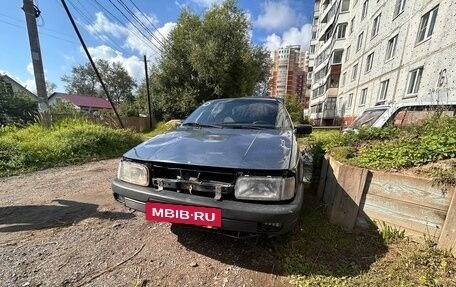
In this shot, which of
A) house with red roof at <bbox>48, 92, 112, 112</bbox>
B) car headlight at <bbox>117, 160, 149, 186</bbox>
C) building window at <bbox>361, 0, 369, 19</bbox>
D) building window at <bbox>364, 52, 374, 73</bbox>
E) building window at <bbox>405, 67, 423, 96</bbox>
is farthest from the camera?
house with red roof at <bbox>48, 92, 112, 112</bbox>

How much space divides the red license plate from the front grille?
12cm

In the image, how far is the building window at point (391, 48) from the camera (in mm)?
12233

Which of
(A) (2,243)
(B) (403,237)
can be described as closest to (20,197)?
(A) (2,243)

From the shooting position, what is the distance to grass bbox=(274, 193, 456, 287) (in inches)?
67.0

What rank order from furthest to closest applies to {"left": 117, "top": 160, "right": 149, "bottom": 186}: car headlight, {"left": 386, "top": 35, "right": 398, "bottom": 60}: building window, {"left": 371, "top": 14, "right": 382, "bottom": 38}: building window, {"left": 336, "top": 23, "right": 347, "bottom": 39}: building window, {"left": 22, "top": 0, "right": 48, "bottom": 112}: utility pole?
{"left": 336, "top": 23, "right": 347, "bottom": 39}: building window, {"left": 371, "top": 14, "right": 382, "bottom": 38}: building window, {"left": 386, "top": 35, "right": 398, "bottom": 60}: building window, {"left": 22, "top": 0, "right": 48, "bottom": 112}: utility pole, {"left": 117, "top": 160, "right": 149, "bottom": 186}: car headlight

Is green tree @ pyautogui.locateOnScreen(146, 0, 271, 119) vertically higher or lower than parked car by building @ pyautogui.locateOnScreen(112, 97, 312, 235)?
higher

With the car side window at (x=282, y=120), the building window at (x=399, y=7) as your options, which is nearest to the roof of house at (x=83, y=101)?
the building window at (x=399, y=7)

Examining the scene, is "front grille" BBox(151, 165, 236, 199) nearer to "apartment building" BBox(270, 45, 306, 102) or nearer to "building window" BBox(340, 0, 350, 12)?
"building window" BBox(340, 0, 350, 12)

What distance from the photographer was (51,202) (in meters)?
3.26

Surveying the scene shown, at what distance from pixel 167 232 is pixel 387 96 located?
14.8 m

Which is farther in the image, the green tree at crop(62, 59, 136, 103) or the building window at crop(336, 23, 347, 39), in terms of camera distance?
the green tree at crop(62, 59, 136, 103)

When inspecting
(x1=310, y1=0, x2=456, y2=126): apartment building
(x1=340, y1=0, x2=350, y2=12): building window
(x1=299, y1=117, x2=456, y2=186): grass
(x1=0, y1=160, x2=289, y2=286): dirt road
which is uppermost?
(x1=340, y1=0, x2=350, y2=12): building window

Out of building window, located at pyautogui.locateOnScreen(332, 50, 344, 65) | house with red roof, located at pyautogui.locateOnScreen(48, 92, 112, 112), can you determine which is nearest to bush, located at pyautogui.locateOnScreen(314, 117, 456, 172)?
building window, located at pyautogui.locateOnScreen(332, 50, 344, 65)

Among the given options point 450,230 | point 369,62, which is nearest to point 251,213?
point 450,230
